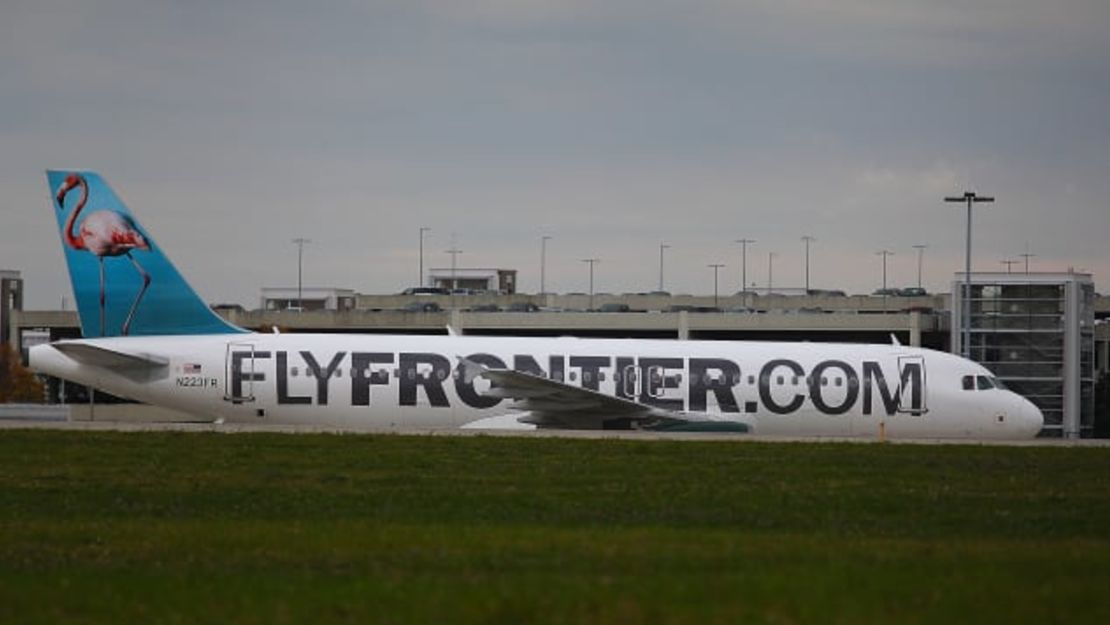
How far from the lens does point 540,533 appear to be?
18.3 metres

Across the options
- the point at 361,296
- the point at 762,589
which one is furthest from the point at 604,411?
the point at 361,296

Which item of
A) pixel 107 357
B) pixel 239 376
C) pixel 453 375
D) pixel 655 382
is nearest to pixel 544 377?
pixel 453 375

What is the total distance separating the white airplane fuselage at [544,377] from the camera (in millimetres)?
39312

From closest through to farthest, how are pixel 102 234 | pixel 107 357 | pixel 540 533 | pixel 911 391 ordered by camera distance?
pixel 540 533, pixel 107 357, pixel 102 234, pixel 911 391

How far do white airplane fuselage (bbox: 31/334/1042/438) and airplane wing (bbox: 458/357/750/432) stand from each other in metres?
0.17

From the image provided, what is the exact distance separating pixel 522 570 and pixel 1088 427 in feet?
184

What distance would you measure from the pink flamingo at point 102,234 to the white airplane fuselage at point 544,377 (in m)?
1.97

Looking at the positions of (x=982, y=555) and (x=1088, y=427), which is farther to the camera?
→ (x=1088, y=427)

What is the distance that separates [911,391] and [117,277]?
737 inches

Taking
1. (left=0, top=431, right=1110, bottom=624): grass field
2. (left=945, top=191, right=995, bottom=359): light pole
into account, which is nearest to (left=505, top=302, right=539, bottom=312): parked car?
(left=945, top=191, right=995, bottom=359): light pole

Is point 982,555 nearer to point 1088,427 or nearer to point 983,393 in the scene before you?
point 983,393

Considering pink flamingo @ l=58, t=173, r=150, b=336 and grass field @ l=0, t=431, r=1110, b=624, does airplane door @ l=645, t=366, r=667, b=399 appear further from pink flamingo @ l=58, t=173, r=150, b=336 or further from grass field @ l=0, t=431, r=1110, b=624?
pink flamingo @ l=58, t=173, r=150, b=336

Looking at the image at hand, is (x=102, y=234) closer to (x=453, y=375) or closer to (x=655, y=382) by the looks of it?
(x=453, y=375)

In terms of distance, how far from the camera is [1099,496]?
23812 mm
